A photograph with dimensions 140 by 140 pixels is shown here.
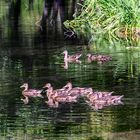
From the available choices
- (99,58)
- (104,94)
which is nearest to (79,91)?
(104,94)

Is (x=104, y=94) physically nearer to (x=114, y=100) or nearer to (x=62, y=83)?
(x=114, y=100)

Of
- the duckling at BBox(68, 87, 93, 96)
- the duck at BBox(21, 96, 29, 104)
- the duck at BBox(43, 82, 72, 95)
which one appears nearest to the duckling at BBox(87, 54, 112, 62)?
the duck at BBox(43, 82, 72, 95)

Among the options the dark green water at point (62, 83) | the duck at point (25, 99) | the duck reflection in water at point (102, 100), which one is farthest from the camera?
the duck at point (25, 99)

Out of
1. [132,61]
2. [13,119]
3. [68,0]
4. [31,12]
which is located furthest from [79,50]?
[68,0]

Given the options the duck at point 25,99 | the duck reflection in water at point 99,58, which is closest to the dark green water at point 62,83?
the duck at point 25,99

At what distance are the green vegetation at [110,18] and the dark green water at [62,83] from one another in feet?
3.89

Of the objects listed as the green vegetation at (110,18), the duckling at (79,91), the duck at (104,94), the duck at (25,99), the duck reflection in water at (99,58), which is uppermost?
the green vegetation at (110,18)

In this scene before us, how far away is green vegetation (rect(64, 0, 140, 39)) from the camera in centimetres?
2517

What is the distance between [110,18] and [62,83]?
10.8 metres

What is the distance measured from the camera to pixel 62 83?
15.9m

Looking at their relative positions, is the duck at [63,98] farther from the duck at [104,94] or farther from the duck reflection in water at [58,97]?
the duck at [104,94]

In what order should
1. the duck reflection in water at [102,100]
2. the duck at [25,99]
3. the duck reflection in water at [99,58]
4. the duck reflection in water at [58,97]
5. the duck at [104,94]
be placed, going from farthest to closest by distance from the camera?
the duck reflection in water at [99,58]
the duck at [25,99]
the duck reflection in water at [58,97]
the duck at [104,94]
the duck reflection in water at [102,100]

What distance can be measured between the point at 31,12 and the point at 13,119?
31.7 meters

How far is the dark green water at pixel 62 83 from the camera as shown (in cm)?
1148
